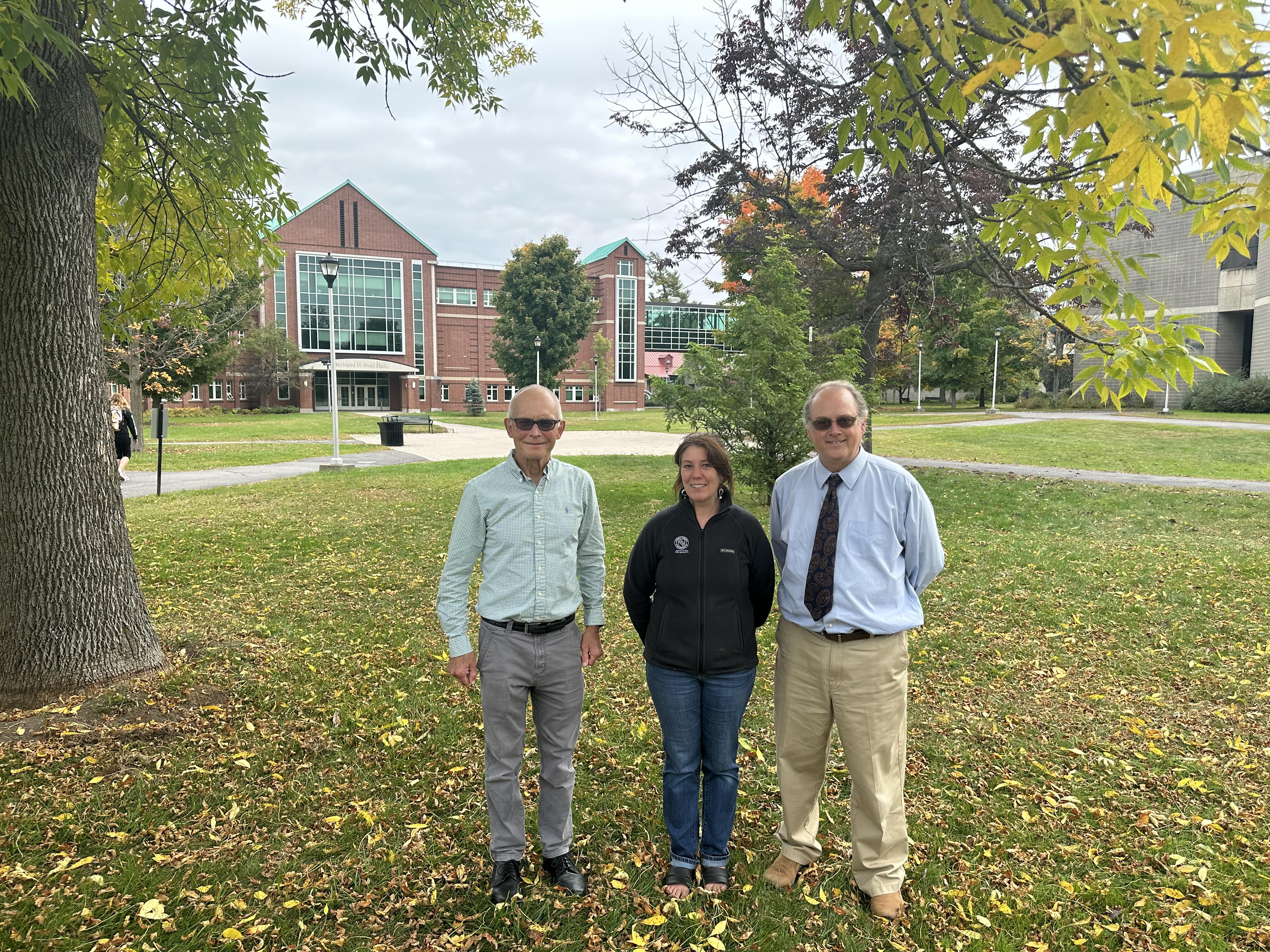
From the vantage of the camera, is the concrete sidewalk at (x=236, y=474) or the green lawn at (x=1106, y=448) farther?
the green lawn at (x=1106, y=448)

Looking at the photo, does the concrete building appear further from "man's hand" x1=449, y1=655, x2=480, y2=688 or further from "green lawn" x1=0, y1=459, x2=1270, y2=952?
"man's hand" x1=449, y1=655, x2=480, y2=688

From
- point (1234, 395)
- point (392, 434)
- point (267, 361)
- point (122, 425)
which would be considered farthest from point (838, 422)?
point (267, 361)

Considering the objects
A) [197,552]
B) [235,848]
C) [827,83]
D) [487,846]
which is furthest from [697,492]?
[197,552]

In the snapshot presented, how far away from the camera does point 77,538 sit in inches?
179

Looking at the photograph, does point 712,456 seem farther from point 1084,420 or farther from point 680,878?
point 1084,420

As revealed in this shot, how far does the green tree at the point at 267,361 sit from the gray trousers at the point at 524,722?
53319mm

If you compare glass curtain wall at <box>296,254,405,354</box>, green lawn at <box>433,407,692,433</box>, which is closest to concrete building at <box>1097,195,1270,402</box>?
green lawn at <box>433,407,692,433</box>

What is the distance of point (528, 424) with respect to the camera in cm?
294

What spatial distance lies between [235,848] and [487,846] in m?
1.08

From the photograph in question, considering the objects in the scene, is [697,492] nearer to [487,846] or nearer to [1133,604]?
[487,846]

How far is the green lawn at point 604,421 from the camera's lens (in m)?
A: 35.5

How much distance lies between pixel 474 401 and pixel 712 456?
171 feet

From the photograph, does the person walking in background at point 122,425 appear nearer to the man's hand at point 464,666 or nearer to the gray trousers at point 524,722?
the man's hand at point 464,666

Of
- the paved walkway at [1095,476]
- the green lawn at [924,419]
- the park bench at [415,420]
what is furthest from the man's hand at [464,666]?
the green lawn at [924,419]
